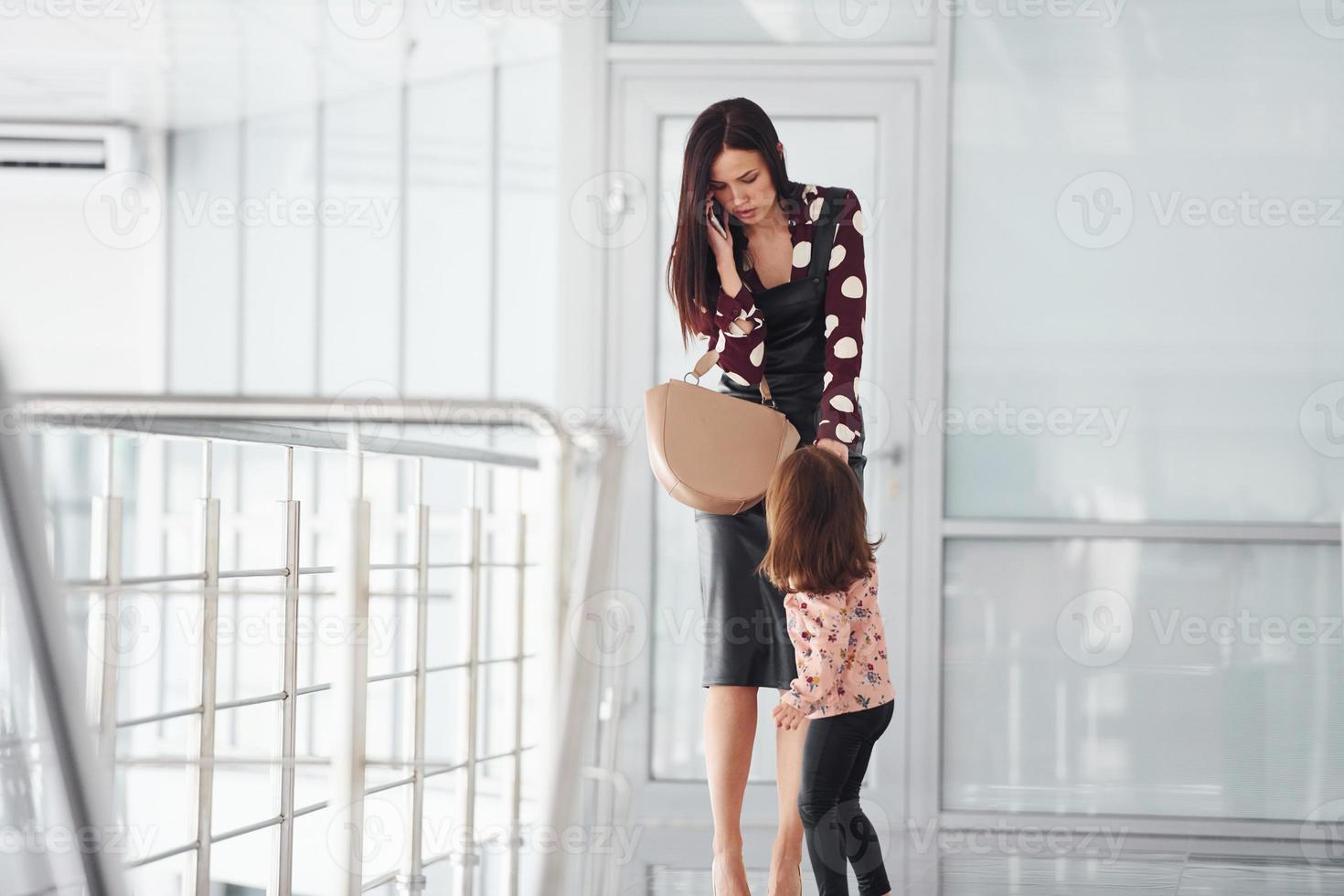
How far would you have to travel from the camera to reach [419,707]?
1941 millimetres

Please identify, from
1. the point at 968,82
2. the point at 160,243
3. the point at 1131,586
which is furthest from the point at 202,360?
the point at 1131,586

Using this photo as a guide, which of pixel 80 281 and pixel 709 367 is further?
pixel 80 281

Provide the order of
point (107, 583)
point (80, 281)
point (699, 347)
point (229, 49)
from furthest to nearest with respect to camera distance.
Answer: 1. point (80, 281)
2. point (229, 49)
3. point (699, 347)
4. point (107, 583)

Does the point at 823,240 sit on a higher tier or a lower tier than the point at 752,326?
higher

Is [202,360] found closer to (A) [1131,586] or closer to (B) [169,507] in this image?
(B) [169,507]

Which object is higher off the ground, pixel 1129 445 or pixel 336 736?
pixel 1129 445

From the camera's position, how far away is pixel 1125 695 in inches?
123

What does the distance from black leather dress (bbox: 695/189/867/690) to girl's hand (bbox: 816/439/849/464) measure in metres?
0.07

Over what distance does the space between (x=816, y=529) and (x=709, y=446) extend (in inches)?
9.5

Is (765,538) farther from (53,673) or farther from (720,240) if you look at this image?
(53,673)

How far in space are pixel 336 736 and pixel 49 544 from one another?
419 millimetres

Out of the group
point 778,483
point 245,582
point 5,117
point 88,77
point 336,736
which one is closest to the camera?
point 336,736

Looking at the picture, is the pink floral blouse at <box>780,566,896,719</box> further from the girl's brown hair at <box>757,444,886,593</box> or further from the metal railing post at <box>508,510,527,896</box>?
the metal railing post at <box>508,510,527,896</box>

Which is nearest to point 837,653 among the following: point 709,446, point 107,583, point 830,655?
point 830,655
